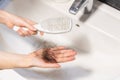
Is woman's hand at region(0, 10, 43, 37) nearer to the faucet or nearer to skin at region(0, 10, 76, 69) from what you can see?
skin at region(0, 10, 76, 69)

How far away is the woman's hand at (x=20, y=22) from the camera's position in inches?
28.3

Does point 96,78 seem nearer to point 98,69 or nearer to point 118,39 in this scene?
point 98,69

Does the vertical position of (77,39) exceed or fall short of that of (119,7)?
it falls short

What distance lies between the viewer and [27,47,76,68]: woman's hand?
64 centimetres

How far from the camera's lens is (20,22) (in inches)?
29.2

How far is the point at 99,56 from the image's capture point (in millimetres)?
795

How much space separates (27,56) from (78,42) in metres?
0.22

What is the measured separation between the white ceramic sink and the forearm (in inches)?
2.4

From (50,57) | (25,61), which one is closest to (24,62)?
(25,61)

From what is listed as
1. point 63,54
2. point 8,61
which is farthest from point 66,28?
point 8,61

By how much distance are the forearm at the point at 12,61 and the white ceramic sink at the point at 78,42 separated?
0.06m

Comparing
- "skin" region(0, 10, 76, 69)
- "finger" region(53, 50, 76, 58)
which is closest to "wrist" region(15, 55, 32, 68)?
"skin" region(0, 10, 76, 69)

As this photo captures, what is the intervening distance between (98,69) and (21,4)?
0.33 m

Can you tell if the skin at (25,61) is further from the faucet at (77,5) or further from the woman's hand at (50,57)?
the faucet at (77,5)
